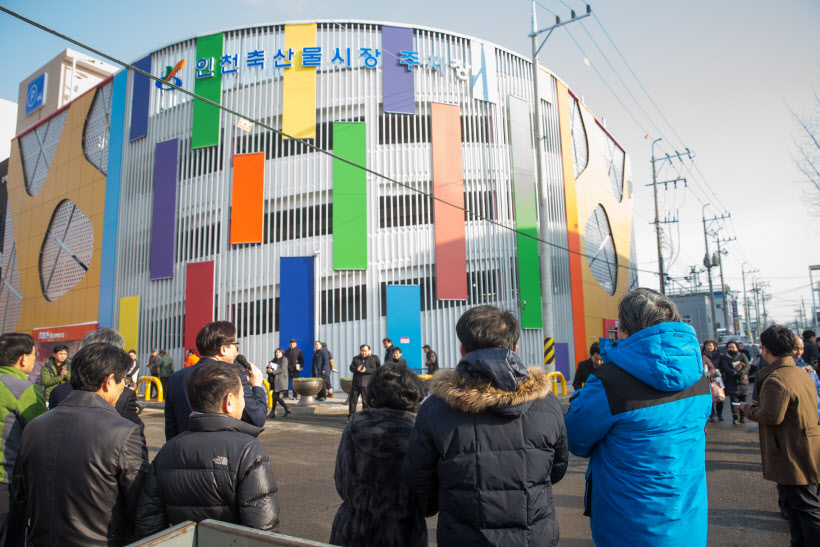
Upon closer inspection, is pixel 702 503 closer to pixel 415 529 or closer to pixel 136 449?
pixel 415 529

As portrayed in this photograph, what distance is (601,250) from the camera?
2725 cm

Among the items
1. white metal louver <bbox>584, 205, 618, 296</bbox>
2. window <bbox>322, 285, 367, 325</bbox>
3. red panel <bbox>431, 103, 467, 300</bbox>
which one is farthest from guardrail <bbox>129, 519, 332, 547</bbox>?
white metal louver <bbox>584, 205, 618, 296</bbox>

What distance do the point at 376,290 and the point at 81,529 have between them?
16.3m

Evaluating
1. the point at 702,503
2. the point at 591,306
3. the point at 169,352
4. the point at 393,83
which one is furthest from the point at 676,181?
the point at 702,503

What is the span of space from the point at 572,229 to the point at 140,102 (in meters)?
19.2

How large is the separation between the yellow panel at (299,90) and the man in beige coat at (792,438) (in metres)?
17.8

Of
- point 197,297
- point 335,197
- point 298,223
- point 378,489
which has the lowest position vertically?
point 378,489

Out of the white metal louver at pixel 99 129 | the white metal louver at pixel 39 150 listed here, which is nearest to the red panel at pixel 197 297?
the white metal louver at pixel 99 129

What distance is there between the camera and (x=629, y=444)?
2398 millimetres

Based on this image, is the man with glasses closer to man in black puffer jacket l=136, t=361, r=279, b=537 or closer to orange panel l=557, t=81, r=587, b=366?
man in black puffer jacket l=136, t=361, r=279, b=537

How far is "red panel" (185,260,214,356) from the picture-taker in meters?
19.8

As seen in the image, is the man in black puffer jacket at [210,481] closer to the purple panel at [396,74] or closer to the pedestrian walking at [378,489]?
the pedestrian walking at [378,489]

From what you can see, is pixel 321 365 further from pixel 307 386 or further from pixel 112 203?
pixel 112 203

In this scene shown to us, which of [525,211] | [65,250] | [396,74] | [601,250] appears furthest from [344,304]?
[65,250]
